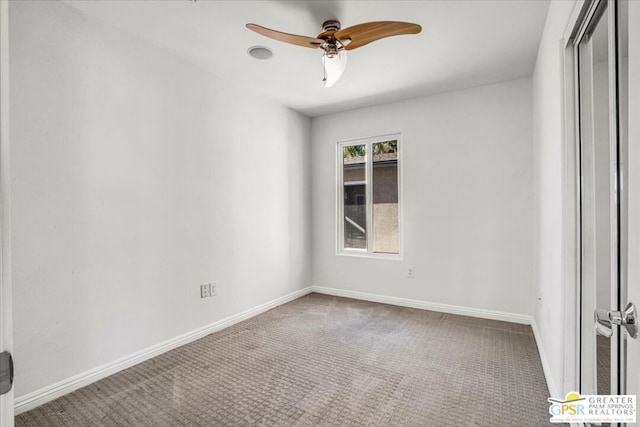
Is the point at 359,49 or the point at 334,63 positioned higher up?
the point at 359,49

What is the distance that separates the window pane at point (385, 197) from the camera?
4.14 meters

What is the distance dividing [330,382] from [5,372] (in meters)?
1.97

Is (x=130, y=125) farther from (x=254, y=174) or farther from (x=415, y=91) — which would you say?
(x=415, y=91)

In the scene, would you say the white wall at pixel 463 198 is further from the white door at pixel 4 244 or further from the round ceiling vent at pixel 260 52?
the white door at pixel 4 244

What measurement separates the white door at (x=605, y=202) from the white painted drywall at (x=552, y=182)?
0.54 feet

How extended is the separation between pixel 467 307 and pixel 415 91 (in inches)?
98.9

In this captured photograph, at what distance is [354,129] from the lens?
171 inches

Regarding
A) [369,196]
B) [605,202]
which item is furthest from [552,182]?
[369,196]

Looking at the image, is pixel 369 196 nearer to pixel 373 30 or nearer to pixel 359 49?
pixel 359 49

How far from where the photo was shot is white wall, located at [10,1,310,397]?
1.98 meters

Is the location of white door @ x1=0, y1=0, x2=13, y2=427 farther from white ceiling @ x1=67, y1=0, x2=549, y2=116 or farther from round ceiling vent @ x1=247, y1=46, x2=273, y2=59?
round ceiling vent @ x1=247, y1=46, x2=273, y2=59

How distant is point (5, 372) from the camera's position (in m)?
0.61

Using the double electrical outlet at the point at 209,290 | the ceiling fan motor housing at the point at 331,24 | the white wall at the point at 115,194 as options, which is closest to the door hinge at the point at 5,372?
the white wall at the point at 115,194

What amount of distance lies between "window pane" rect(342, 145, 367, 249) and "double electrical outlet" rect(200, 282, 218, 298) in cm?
195
